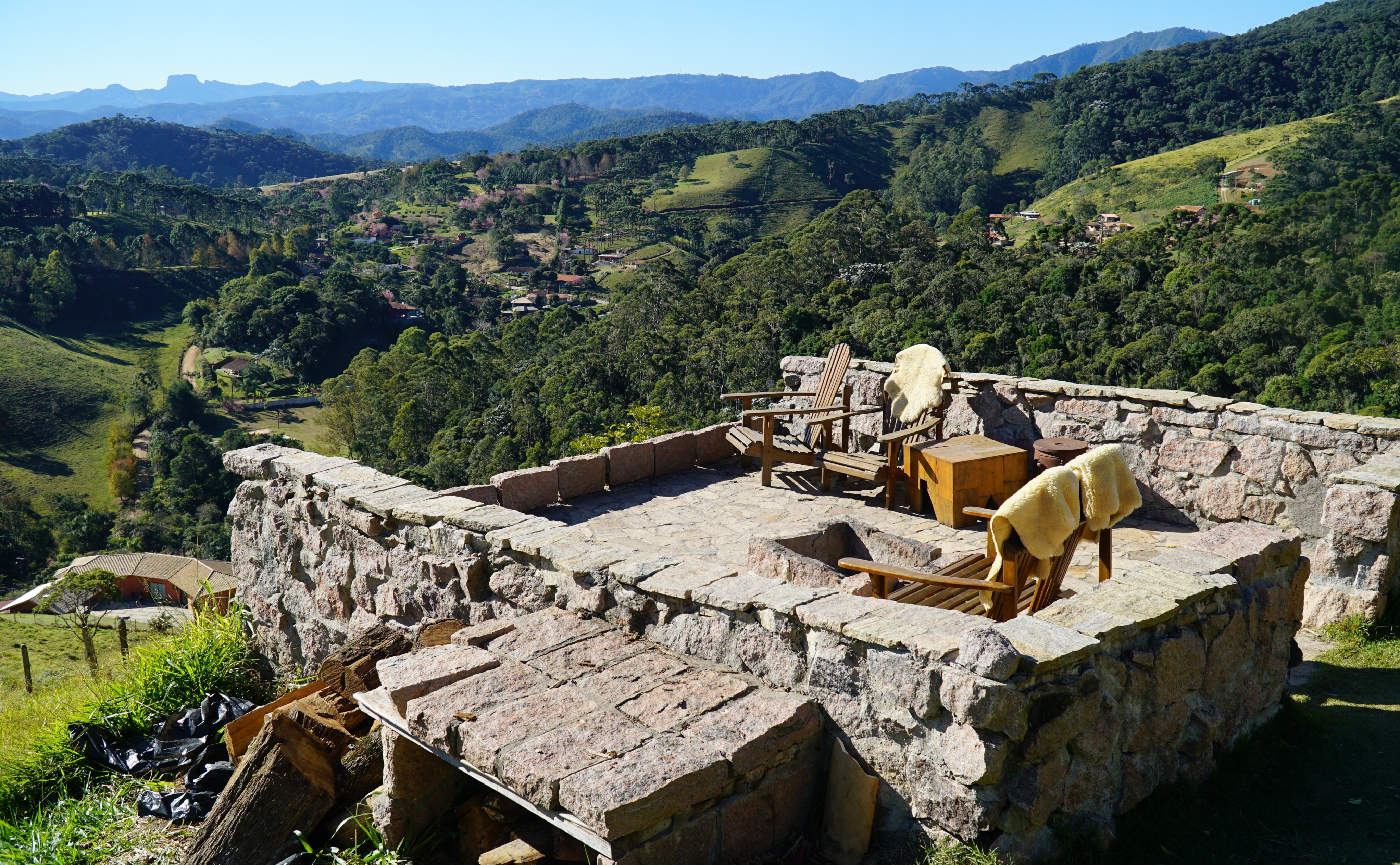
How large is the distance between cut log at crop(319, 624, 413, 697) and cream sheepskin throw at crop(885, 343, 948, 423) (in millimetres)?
3698

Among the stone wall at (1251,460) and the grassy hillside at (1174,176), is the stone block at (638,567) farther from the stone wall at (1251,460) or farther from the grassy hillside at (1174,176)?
the grassy hillside at (1174,176)

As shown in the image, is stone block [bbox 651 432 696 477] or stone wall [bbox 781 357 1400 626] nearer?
stone wall [bbox 781 357 1400 626]

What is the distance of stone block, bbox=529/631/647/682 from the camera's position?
3172 mm

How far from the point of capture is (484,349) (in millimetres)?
46156

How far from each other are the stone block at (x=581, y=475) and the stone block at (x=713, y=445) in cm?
91

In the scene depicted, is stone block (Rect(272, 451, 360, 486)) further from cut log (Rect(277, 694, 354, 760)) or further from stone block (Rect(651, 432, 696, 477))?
stone block (Rect(651, 432, 696, 477))

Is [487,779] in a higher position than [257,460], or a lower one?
lower

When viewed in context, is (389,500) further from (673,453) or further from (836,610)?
(673,453)

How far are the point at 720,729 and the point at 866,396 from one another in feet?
15.0

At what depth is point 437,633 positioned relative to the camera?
388cm

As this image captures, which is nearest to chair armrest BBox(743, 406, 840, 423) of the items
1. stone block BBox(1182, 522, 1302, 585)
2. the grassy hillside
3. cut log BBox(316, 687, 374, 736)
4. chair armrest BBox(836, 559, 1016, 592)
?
chair armrest BBox(836, 559, 1016, 592)

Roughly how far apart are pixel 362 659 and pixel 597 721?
148cm

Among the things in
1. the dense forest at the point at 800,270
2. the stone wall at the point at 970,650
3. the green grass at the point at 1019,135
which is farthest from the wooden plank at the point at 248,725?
the green grass at the point at 1019,135

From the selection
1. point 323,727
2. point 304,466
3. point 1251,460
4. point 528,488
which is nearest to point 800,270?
point 528,488
